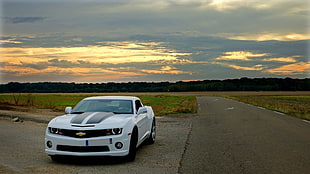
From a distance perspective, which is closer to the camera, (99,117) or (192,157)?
(99,117)

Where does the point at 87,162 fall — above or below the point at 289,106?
above

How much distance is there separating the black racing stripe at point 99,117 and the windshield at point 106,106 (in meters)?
0.58

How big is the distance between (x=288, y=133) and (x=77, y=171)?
874cm

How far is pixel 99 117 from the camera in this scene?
8.30 metres

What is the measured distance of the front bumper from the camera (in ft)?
25.1

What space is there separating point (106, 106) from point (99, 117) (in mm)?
1294

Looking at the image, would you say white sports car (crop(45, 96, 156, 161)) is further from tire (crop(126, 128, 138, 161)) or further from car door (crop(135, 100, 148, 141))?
car door (crop(135, 100, 148, 141))

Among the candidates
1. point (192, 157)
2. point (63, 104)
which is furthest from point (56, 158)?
point (63, 104)

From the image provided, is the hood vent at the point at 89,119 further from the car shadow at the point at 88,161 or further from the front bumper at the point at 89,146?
the car shadow at the point at 88,161

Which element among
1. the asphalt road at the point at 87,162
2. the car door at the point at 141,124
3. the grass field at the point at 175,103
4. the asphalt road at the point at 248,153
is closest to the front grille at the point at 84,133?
the asphalt road at the point at 87,162

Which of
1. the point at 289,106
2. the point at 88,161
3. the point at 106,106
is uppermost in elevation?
the point at 106,106

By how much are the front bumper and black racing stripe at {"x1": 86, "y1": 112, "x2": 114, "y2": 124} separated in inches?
18.2

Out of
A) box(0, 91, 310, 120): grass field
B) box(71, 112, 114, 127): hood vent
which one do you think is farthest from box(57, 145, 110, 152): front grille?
box(0, 91, 310, 120): grass field

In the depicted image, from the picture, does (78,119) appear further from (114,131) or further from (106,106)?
(106,106)
